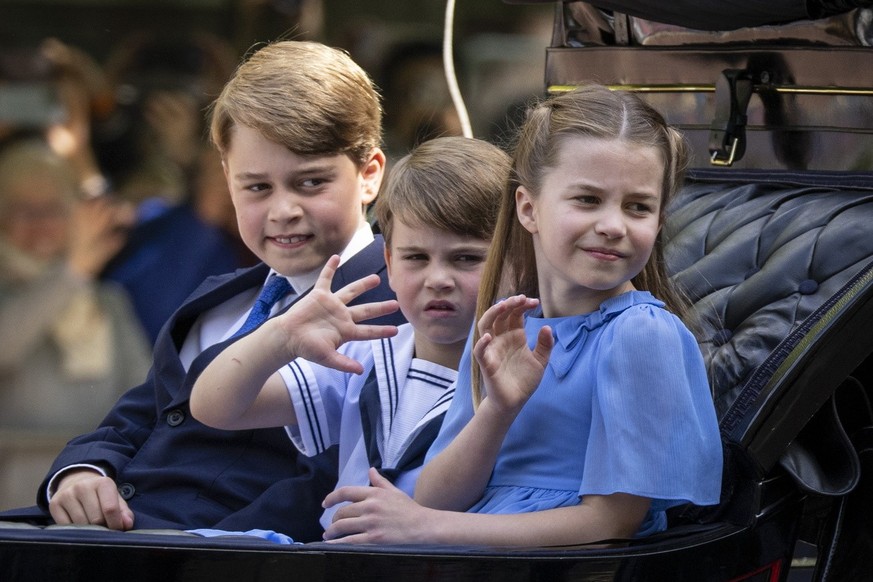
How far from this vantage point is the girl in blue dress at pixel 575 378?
162cm

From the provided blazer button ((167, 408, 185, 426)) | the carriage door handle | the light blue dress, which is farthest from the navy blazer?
the carriage door handle

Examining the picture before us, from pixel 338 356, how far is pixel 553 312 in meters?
0.28

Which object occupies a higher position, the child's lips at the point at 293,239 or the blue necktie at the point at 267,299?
the child's lips at the point at 293,239

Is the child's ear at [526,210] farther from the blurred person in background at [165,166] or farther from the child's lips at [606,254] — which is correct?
the blurred person in background at [165,166]

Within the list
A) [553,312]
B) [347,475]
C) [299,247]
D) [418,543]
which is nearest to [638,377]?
[553,312]

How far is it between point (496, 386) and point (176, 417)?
65 centimetres

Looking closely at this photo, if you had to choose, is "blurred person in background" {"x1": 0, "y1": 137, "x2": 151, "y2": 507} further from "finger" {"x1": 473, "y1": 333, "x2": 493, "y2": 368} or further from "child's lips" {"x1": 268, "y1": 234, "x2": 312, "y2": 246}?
"finger" {"x1": 473, "y1": 333, "x2": 493, "y2": 368}

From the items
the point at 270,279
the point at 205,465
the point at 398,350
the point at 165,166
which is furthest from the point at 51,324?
the point at 398,350

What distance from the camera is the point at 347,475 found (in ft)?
6.32

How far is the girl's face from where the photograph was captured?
1.68 metres

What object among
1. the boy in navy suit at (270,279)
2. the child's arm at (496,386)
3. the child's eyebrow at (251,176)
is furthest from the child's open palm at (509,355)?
the child's eyebrow at (251,176)

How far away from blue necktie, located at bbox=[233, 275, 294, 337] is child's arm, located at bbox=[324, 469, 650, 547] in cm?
51

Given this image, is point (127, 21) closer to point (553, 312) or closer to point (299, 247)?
point (299, 247)

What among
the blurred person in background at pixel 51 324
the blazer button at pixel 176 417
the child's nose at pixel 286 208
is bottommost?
the blurred person in background at pixel 51 324
